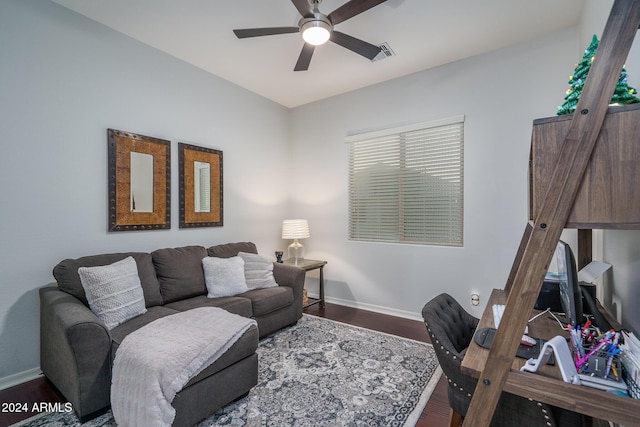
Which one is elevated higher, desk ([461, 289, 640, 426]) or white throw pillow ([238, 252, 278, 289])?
desk ([461, 289, 640, 426])

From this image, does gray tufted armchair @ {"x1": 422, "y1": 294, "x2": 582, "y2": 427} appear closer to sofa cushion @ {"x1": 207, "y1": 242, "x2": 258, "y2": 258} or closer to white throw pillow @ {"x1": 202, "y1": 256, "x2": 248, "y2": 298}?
white throw pillow @ {"x1": 202, "y1": 256, "x2": 248, "y2": 298}

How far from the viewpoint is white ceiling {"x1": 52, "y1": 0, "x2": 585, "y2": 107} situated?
2418 mm

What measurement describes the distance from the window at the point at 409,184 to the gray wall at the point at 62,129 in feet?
6.95

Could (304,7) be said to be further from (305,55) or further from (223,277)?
(223,277)

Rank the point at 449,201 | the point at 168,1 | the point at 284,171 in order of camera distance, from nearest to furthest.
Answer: the point at 168,1, the point at 449,201, the point at 284,171

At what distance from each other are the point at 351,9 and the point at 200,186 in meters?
2.45

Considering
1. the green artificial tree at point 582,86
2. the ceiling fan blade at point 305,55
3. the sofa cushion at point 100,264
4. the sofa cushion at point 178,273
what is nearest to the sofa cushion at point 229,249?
the sofa cushion at point 178,273

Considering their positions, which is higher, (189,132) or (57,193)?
(189,132)

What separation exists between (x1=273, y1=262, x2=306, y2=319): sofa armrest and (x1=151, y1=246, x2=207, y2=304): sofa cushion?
843mm

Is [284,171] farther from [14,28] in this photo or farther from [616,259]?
[616,259]

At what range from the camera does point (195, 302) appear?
9.05 ft

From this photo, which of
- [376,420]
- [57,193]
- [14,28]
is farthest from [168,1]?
[376,420]

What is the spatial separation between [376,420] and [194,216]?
2730 millimetres

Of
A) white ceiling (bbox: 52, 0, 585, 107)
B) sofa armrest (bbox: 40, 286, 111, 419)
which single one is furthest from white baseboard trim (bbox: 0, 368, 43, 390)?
white ceiling (bbox: 52, 0, 585, 107)
